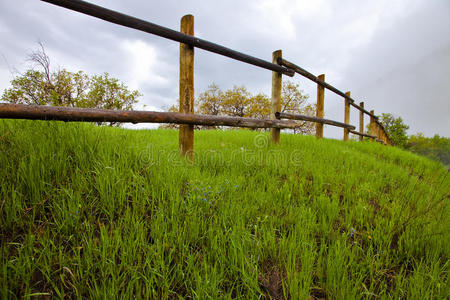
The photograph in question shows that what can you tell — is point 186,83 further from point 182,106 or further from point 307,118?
point 307,118

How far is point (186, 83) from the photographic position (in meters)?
3.05

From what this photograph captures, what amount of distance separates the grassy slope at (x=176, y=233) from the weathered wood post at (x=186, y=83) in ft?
1.91

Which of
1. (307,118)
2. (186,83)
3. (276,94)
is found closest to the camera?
(186,83)

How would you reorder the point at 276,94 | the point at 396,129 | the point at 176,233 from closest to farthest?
the point at 176,233, the point at 276,94, the point at 396,129

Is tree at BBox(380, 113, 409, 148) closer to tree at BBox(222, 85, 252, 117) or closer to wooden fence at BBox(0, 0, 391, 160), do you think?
tree at BBox(222, 85, 252, 117)

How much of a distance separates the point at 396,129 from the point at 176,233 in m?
54.7

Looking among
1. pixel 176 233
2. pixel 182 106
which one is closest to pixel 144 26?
pixel 182 106

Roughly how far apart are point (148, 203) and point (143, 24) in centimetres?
228

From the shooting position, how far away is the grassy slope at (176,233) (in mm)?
1111

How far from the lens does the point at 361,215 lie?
2.05 meters

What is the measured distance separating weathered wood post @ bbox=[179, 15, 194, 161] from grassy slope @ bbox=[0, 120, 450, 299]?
0.58 m

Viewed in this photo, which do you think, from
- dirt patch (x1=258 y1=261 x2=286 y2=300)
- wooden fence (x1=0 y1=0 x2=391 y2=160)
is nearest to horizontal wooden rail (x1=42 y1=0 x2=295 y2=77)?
wooden fence (x1=0 y1=0 x2=391 y2=160)

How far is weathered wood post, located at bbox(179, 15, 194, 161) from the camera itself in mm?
2982

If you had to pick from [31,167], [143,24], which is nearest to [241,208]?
[31,167]
